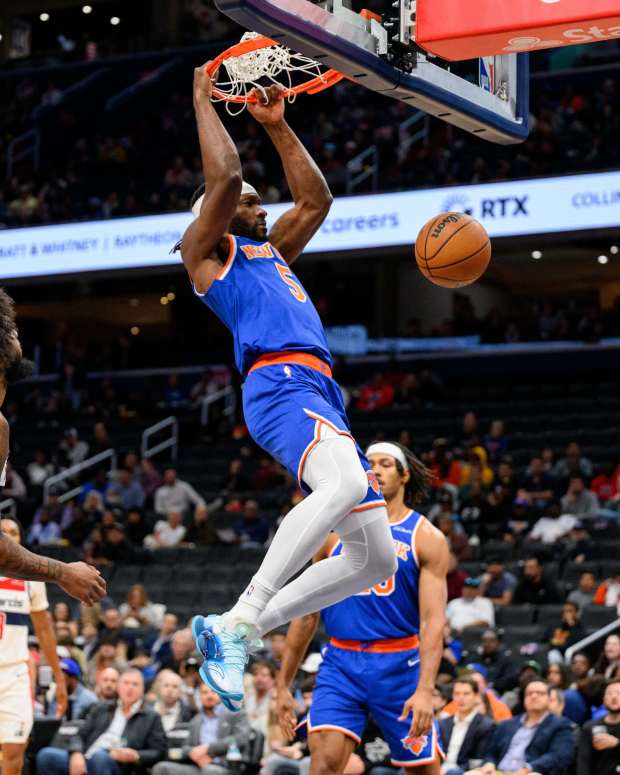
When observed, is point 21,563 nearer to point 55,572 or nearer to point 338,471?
point 55,572

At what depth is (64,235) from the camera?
22.3 m

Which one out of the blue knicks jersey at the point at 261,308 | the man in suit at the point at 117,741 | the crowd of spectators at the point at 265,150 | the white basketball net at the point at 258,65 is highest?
the crowd of spectators at the point at 265,150

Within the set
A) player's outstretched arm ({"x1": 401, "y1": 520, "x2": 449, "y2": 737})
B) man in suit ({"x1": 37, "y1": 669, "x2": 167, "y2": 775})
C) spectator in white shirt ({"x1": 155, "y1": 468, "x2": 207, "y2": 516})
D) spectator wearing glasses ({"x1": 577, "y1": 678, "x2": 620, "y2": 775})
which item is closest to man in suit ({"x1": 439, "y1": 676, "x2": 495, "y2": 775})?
spectator wearing glasses ({"x1": 577, "y1": 678, "x2": 620, "y2": 775})

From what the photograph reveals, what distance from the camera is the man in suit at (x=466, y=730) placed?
10.7 meters

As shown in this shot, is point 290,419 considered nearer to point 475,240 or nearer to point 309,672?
point 475,240

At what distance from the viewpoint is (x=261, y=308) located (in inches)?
231

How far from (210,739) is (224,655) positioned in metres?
6.45

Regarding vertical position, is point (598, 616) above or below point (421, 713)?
below

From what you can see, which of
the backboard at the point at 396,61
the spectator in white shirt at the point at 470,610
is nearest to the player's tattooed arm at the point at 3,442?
the backboard at the point at 396,61

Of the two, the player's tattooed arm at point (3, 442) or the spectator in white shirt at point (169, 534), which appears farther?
the spectator in white shirt at point (169, 534)

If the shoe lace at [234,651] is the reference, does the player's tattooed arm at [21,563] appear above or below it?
above

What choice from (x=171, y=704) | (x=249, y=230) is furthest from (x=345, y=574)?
(x=171, y=704)

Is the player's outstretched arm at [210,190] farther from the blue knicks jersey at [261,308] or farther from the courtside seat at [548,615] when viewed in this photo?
the courtside seat at [548,615]

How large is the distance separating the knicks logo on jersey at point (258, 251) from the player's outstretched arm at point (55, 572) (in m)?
1.51
